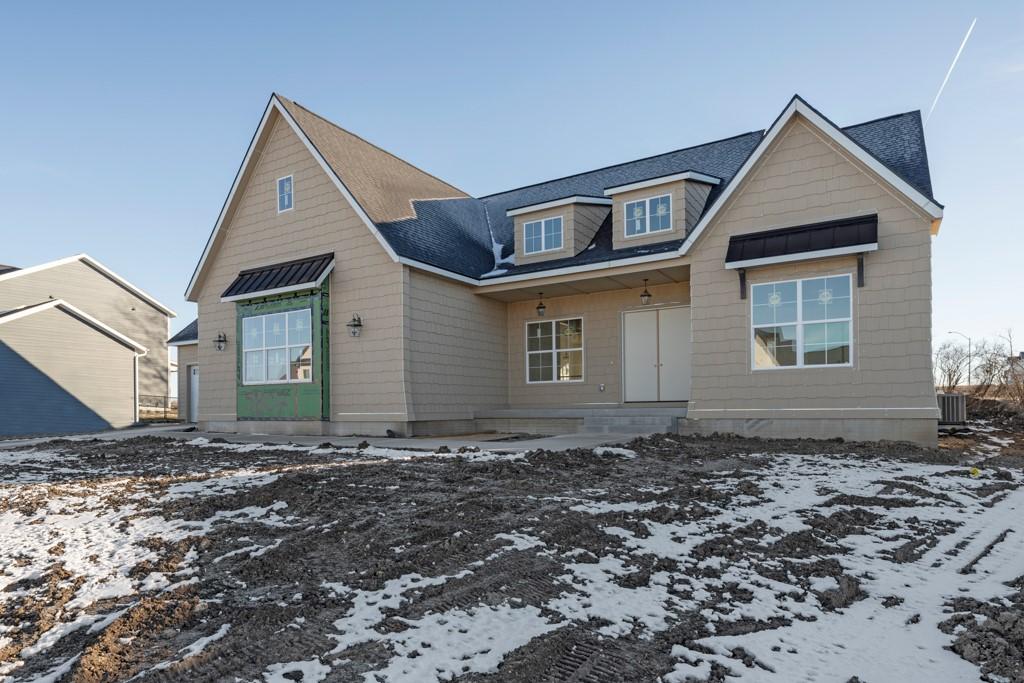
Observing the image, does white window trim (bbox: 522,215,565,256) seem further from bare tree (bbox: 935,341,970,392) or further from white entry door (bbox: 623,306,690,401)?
bare tree (bbox: 935,341,970,392)

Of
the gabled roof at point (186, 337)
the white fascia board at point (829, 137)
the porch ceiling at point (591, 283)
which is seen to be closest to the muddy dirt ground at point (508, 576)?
the white fascia board at point (829, 137)

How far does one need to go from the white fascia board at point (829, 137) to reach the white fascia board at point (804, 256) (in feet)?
2.78

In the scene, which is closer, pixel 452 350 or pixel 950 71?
pixel 452 350

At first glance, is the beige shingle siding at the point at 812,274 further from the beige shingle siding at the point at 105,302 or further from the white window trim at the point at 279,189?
the beige shingle siding at the point at 105,302

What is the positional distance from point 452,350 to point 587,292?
3275mm

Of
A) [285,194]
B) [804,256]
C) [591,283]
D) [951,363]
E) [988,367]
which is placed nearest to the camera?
[804,256]

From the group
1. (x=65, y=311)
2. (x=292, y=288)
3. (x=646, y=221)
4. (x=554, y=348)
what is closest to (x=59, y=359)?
(x=65, y=311)

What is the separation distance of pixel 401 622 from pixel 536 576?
845 millimetres

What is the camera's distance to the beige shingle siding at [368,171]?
13086 mm

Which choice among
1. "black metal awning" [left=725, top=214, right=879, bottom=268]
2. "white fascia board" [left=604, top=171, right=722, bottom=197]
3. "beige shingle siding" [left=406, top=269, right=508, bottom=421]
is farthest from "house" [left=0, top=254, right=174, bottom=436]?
"black metal awning" [left=725, top=214, right=879, bottom=268]

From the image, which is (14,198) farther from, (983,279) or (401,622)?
(983,279)

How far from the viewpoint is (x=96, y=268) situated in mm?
27328

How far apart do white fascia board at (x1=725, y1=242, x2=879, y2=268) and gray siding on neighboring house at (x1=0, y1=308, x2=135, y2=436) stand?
67.1 feet

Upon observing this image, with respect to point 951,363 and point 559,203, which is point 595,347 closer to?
point 559,203
